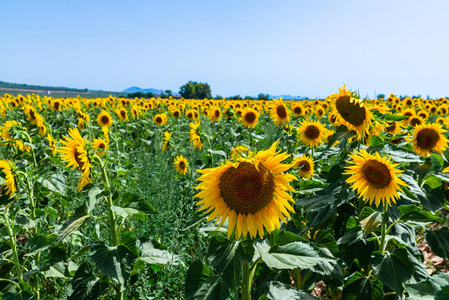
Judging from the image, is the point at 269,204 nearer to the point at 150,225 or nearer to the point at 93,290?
the point at 93,290

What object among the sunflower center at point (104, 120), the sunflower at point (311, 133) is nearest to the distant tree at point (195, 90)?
the sunflower center at point (104, 120)

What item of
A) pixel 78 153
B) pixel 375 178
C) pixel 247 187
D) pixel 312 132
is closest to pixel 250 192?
pixel 247 187

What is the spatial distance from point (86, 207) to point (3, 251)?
3.05ft

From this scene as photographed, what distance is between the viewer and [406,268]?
1725mm

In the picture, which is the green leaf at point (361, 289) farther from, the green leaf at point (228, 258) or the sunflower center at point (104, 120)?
the sunflower center at point (104, 120)

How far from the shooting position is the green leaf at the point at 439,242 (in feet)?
6.78

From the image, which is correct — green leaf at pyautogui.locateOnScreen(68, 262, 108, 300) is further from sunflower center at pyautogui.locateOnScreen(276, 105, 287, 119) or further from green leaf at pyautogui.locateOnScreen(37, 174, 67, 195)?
sunflower center at pyautogui.locateOnScreen(276, 105, 287, 119)

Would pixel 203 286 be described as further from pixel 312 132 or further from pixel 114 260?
pixel 312 132

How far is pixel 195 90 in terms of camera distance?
36438mm

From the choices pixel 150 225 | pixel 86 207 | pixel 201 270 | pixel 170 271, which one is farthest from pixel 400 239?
pixel 150 225

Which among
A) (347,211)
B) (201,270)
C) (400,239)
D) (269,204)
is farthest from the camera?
(347,211)

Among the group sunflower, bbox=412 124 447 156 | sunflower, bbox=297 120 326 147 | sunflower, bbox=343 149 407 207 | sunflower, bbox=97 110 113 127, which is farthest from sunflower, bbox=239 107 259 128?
sunflower, bbox=343 149 407 207

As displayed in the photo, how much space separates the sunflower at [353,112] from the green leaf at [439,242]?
2.78 feet

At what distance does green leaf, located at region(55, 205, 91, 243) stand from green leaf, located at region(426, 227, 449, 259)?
2311 mm
